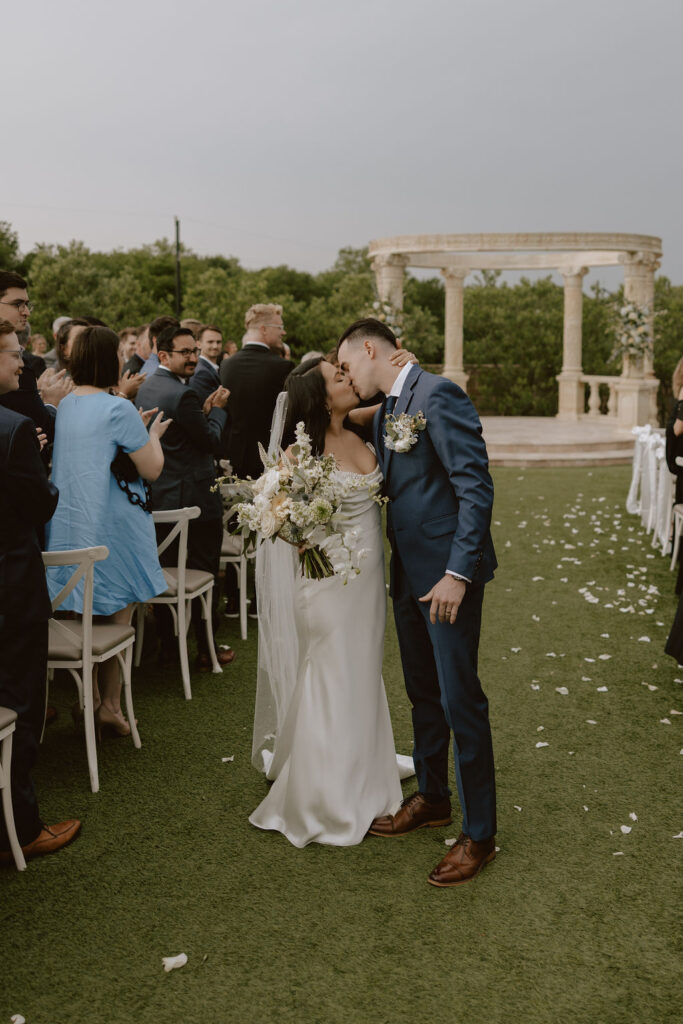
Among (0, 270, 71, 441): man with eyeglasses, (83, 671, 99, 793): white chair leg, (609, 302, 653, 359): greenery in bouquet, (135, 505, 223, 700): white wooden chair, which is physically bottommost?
(83, 671, 99, 793): white chair leg

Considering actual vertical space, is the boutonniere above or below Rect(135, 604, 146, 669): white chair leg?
above

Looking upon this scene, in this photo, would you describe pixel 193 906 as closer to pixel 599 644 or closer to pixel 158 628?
pixel 158 628

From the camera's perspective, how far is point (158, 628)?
5.87 meters

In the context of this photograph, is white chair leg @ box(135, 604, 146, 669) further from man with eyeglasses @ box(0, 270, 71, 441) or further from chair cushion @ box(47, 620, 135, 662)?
man with eyeglasses @ box(0, 270, 71, 441)

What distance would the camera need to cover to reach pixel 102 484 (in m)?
4.36

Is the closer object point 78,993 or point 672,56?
point 78,993

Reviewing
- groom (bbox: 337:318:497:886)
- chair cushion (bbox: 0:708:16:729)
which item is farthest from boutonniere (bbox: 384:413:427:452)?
chair cushion (bbox: 0:708:16:729)

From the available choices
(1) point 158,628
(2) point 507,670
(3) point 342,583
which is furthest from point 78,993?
(2) point 507,670

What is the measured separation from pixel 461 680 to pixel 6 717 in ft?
5.23

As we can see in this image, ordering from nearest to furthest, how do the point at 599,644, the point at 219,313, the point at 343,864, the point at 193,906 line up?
the point at 193,906, the point at 343,864, the point at 599,644, the point at 219,313

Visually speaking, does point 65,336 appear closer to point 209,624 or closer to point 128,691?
point 209,624

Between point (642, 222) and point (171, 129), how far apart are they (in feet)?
51.4

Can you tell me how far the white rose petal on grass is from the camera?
2.86 meters

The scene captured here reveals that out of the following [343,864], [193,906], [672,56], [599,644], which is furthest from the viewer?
[672,56]
